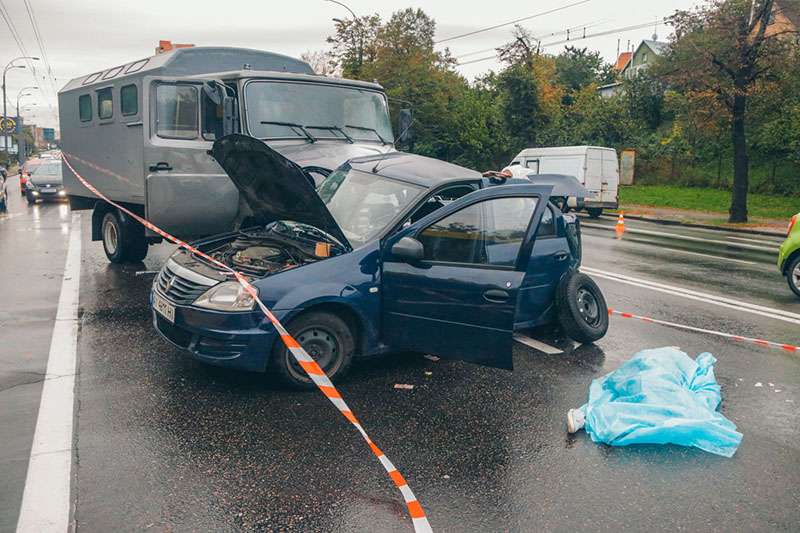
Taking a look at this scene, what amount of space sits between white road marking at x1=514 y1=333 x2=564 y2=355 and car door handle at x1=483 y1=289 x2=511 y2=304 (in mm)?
1751

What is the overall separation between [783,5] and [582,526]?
26.0m

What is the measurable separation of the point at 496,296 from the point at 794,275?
6.59 meters

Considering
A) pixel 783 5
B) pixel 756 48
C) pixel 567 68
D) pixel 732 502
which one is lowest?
pixel 732 502

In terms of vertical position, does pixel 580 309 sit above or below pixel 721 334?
above

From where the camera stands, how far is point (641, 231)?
64.5 feet

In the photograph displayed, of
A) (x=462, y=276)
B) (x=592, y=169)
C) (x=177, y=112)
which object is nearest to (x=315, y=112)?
(x=177, y=112)

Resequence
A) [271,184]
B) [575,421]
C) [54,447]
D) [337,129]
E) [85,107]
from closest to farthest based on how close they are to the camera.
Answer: [54,447] < [575,421] < [271,184] < [337,129] < [85,107]

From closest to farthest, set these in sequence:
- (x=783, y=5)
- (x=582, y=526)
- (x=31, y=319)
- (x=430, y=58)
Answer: (x=582, y=526) < (x=31, y=319) < (x=783, y=5) < (x=430, y=58)

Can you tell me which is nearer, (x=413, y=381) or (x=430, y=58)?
(x=413, y=381)

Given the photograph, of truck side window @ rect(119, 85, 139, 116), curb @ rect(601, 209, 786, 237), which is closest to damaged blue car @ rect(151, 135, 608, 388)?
truck side window @ rect(119, 85, 139, 116)

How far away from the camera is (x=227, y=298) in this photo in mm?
5004

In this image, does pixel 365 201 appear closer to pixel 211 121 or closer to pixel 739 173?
pixel 211 121

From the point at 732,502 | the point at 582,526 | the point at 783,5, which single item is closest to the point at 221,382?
the point at 582,526

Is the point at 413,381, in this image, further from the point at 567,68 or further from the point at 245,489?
the point at 567,68
